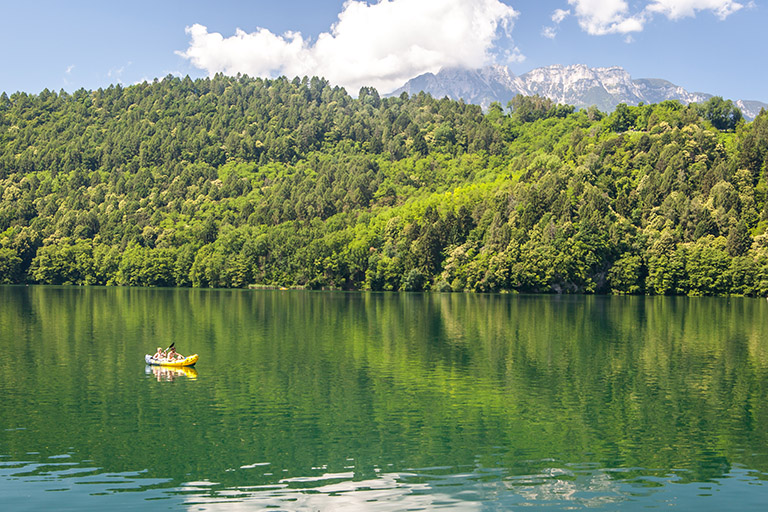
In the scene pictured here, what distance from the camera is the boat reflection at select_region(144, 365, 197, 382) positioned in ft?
174

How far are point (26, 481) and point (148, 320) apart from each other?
71878mm

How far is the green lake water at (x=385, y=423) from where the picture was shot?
27953mm

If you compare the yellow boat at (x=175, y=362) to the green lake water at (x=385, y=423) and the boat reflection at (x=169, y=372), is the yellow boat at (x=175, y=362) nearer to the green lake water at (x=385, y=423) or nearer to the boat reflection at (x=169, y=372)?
the boat reflection at (x=169, y=372)

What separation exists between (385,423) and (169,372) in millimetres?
23893

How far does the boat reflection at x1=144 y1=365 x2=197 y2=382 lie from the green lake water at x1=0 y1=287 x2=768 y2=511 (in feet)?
0.87

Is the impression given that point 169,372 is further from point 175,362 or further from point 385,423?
point 385,423

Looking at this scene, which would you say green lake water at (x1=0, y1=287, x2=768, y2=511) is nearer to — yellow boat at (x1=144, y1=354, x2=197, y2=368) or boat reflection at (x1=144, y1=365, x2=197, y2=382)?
boat reflection at (x1=144, y1=365, x2=197, y2=382)

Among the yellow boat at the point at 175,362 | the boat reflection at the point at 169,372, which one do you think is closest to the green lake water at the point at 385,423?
the boat reflection at the point at 169,372

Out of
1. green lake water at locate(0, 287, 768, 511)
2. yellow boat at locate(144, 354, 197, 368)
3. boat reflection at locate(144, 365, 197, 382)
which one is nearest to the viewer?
green lake water at locate(0, 287, 768, 511)

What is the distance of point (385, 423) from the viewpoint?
38.7 metres

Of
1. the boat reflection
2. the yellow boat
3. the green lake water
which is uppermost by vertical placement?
the yellow boat

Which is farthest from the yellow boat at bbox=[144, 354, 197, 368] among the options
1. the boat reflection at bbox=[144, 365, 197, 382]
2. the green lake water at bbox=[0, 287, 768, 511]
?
the green lake water at bbox=[0, 287, 768, 511]

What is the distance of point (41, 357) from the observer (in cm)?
6097

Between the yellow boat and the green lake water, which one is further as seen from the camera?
the yellow boat
